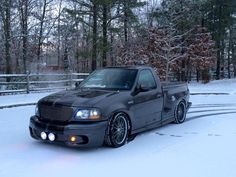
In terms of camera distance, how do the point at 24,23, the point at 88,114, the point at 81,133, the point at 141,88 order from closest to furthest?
the point at 81,133, the point at 88,114, the point at 141,88, the point at 24,23

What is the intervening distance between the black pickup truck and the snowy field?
0.81ft

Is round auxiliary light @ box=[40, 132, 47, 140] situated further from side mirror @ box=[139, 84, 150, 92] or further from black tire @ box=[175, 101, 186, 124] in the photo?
black tire @ box=[175, 101, 186, 124]

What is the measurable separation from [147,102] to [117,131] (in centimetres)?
122

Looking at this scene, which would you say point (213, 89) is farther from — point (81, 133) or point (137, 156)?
point (81, 133)

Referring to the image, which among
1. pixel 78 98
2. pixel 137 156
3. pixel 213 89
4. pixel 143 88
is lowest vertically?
pixel 137 156

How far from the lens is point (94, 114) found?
6195 mm

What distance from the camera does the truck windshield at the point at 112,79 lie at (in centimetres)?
731

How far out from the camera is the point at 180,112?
30.7 ft

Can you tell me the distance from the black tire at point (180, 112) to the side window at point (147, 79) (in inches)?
55.4

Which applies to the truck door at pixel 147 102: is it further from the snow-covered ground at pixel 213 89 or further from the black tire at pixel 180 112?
the snow-covered ground at pixel 213 89

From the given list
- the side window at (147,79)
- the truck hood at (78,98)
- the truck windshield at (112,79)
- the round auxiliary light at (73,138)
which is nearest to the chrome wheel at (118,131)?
the truck hood at (78,98)

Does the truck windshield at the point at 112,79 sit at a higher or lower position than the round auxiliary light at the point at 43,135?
higher

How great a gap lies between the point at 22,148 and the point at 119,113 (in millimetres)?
1875

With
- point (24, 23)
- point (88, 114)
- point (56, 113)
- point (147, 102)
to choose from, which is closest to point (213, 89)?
point (147, 102)
